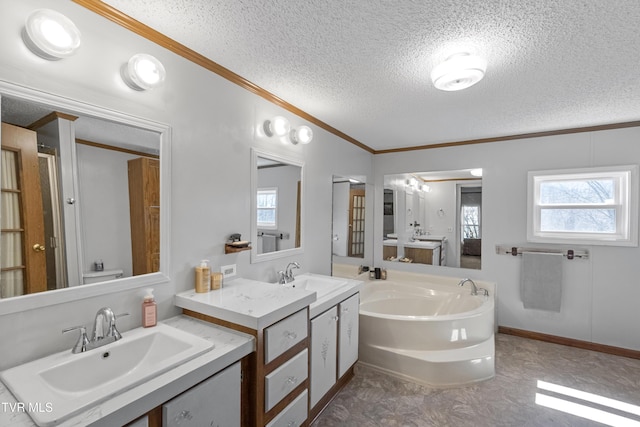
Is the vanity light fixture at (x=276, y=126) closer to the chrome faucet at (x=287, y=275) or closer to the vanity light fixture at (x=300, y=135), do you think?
the vanity light fixture at (x=300, y=135)

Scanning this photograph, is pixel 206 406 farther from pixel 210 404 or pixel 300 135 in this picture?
pixel 300 135

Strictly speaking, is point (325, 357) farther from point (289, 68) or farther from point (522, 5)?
point (522, 5)

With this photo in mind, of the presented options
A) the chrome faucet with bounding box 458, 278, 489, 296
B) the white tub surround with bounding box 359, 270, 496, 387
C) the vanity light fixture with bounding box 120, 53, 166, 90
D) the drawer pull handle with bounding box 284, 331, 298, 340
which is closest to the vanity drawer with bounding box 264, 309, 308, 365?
the drawer pull handle with bounding box 284, 331, 298, 340

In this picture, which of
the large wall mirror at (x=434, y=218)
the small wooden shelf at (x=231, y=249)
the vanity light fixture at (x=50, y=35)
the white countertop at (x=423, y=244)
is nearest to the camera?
the vanity light fixture at (x=50, y=35)

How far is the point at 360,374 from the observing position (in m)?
2.51

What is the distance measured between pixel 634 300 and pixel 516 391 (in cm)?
168

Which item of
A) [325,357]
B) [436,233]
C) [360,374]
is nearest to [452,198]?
[436,233]

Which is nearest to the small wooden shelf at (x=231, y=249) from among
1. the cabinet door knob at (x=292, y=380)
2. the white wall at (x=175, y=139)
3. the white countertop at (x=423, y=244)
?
the white wall at (x=175, y=139)

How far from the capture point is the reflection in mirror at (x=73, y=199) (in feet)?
3.54

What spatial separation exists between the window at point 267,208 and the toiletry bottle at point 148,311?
86 centimetres

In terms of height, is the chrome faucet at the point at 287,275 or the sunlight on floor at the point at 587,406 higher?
the chrome faucet at the point at 287,275

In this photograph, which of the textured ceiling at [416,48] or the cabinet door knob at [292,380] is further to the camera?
the cabinet door knob at [292,380]

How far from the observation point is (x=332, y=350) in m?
2.04

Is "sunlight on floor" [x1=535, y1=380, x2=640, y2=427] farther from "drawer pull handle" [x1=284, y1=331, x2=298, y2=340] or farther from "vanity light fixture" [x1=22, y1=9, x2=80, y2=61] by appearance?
"vanity light fixture" [x1=22, y1=9, x2=80, y2=61]
